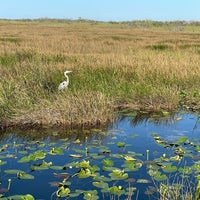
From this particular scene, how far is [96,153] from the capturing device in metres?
6.79

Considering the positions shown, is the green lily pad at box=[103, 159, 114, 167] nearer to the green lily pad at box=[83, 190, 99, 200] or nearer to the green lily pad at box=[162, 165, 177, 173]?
the green lily pad at box=[162, 165, 177, 173]

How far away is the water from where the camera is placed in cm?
541

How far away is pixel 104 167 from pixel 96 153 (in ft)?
3.24

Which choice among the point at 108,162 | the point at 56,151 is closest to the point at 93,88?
the point at 56,151

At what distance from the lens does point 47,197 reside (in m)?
5.11

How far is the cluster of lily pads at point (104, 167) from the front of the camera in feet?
16.6

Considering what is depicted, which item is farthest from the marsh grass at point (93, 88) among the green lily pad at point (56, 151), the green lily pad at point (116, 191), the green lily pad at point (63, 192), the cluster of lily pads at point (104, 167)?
the green lily pad at point (116, 191)

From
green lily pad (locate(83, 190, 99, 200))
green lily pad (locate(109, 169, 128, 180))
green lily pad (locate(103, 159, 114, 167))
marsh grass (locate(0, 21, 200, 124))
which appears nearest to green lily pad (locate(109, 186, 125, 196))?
green lily pad (locate(83, 190, 99, 200))

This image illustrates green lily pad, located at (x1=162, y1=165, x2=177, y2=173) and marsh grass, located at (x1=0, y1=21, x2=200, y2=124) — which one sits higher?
marsh grass, located at (x1=0, y1=21, x2=200, y2=124)

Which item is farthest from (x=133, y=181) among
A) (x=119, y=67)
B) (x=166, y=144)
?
(x=119, y=67)

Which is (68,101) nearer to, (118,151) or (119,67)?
(118,151)

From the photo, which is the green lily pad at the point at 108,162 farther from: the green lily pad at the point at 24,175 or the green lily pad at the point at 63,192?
the green lily pad at the point at 24,175

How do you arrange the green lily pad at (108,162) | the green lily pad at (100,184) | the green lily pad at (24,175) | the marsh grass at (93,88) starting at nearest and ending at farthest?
the green lily pad at (100,184) < the green lily pad at (24,175) < the green lily pad at (108,162) < the marsh grass at (93,88)

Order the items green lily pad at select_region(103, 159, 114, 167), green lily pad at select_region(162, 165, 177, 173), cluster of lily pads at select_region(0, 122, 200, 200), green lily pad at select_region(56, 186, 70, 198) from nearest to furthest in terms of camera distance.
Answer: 1. green lily pad at select_region(56, 186, 70, 198)
2. cluster of lily pads at select_region(0, 122, 200, 200)
3. green lily pad at select_region(162, 165, 177, 173)
4. green lily pad at select_region(103, 159, 114, 167)
